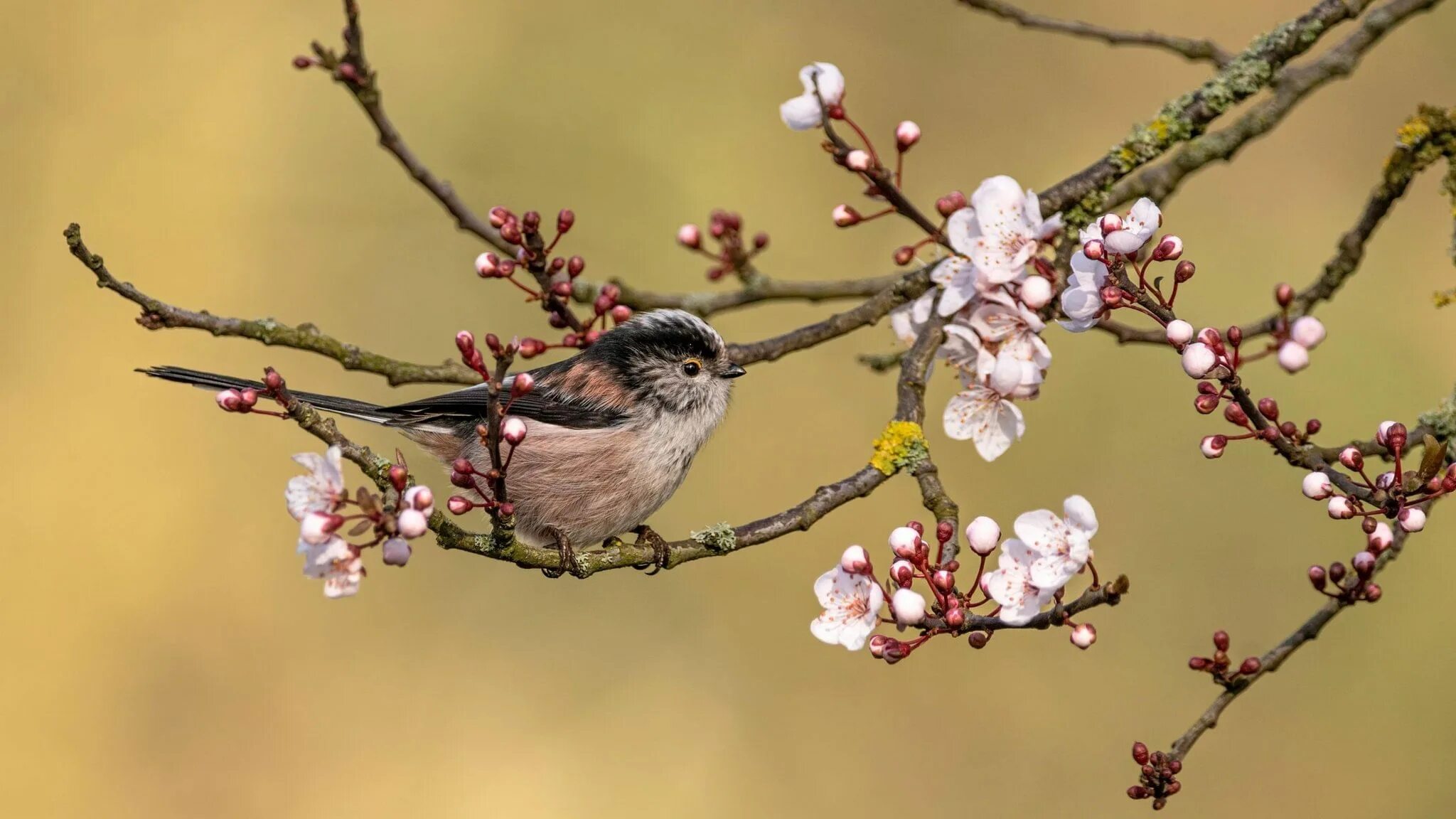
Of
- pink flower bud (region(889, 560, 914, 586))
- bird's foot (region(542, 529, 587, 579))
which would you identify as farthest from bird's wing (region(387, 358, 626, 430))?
pink flower bud (region(889, 560, 914, 586))

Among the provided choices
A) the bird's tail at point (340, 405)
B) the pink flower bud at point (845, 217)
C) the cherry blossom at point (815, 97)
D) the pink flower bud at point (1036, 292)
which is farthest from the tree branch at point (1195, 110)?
the bird's tail at point (340, 405)

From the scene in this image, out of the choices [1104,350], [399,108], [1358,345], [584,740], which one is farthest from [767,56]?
[584,740]

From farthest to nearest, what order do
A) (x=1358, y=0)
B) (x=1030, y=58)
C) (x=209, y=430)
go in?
(x=1030, y=58) → (x=209, y=430) → (x=1358, y=0)

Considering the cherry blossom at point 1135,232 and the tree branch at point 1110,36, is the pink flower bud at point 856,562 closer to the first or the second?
the cherry blossom at point 1135,232

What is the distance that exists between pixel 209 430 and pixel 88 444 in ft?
2.07

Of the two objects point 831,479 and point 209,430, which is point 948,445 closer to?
point 831,479

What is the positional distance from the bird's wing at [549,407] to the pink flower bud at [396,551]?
1810mm

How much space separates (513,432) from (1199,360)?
4.40 ft

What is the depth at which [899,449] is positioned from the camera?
315 centimetres

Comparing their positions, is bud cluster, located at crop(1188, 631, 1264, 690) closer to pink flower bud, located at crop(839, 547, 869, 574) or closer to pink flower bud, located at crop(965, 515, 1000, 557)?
pink flower bud, located at crop(965, 515, 1000, 557)

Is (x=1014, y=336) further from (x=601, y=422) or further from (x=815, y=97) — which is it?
(x=601, y=422)

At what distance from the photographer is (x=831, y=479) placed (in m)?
6.85

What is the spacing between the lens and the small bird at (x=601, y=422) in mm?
4066

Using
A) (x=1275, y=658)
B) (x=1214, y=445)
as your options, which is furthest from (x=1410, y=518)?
(x=1275, y=658)
